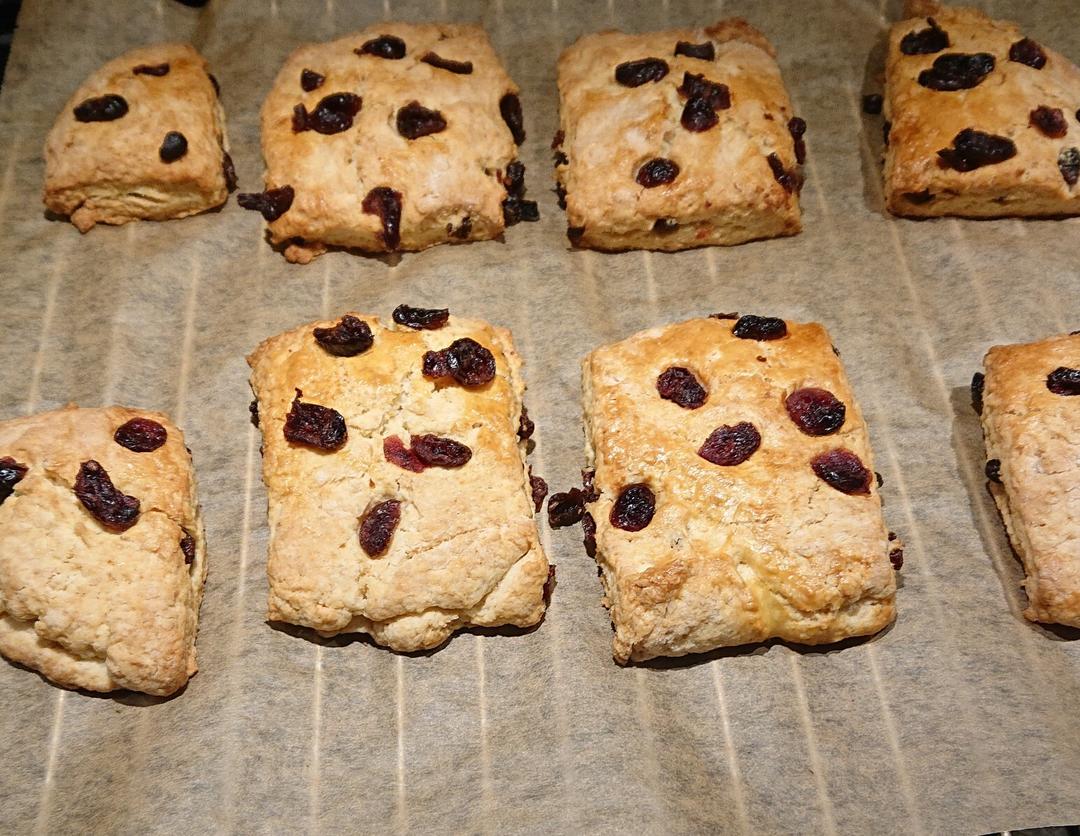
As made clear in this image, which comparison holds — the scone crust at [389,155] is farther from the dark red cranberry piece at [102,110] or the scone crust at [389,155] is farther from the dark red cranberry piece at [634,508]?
the dark red cranberry piece at [634,508]

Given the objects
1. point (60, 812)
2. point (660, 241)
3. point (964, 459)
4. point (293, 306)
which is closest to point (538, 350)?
point (660, 241)

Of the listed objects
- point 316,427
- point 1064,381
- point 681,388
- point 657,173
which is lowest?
point 1064,381

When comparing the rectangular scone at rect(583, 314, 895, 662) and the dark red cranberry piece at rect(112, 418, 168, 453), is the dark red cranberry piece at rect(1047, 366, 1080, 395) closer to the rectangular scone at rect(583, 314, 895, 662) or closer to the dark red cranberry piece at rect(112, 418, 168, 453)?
the rectangular scone at rect(583, 314, 895, 662)

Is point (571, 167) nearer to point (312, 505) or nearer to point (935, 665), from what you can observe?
point (312, 505)

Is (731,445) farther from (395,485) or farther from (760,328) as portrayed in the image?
(395,485)

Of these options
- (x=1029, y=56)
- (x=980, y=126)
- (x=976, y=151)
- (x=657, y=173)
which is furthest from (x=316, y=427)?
(x=1029, y=56)
